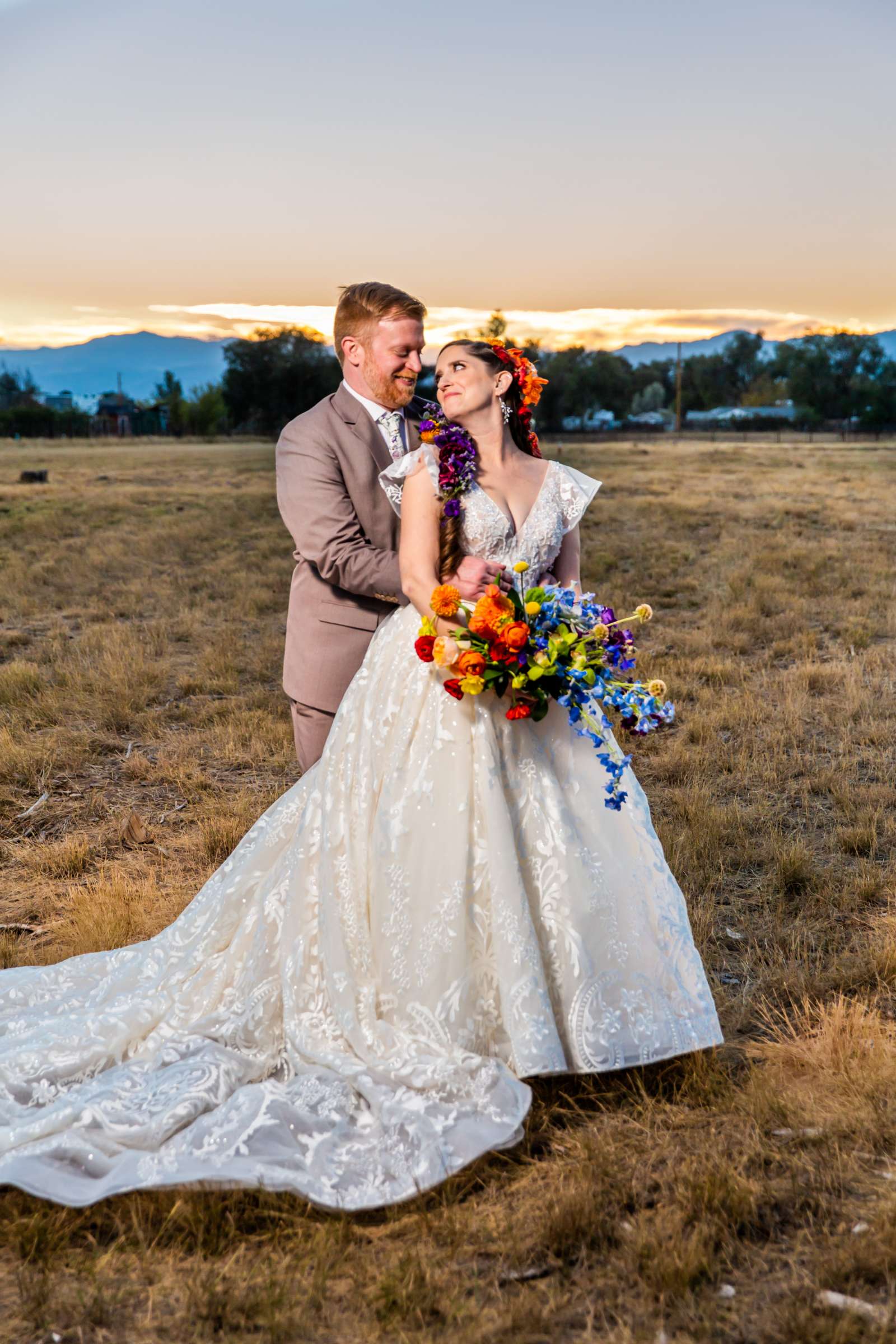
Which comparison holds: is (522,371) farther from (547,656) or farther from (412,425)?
(547,656)

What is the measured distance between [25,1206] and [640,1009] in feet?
6.17

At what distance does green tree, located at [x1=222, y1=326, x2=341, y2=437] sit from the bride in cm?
5424

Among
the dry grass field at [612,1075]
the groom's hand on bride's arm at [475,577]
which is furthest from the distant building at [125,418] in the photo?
the groom's hand on bride's arm at [475,577]

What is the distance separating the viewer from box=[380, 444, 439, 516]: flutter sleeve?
11.6 ft

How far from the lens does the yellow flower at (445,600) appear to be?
324cm

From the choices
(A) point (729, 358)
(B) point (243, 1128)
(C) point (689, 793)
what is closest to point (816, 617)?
(C) point (689, 793)

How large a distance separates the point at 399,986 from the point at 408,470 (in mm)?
1707

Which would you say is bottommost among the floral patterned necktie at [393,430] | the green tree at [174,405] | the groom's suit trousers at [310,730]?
the groom's suit trousers at [310,730]

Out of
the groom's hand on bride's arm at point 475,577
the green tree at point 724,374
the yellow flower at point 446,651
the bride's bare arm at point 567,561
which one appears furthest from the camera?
the green tree at point 724,374

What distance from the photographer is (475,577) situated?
3.48m

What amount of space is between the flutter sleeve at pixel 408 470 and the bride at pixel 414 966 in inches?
0.5

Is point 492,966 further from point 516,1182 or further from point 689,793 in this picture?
point 689,793

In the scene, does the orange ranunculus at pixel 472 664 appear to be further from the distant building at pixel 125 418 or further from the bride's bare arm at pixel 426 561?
the distant building at pixel 125 418

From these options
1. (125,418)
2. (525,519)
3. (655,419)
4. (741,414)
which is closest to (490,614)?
(525,519)
